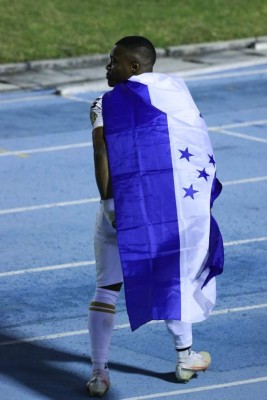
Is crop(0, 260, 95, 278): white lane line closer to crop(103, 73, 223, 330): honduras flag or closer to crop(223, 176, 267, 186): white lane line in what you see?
crop(103, 73, 223, 330): honduras flag

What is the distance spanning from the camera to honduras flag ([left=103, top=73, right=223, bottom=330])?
23.3ft

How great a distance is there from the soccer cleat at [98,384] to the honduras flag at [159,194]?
40 centimetres

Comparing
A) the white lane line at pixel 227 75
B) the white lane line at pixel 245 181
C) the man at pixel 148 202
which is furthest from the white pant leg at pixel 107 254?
the white lane line at pixel 227 75

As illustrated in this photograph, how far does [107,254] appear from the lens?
729cm

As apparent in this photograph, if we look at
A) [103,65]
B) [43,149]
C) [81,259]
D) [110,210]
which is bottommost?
[103,65]

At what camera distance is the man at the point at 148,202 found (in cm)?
712

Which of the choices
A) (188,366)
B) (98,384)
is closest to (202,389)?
(188,366)

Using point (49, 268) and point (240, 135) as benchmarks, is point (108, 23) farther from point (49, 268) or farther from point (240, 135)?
point (49, 268)

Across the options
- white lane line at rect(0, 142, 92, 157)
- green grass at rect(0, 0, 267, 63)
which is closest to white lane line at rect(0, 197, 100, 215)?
white lane line at rect(0, 142, 92, 157)

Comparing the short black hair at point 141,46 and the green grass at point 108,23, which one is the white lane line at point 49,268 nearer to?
the short black hair at point 141,46

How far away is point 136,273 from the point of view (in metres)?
7.12

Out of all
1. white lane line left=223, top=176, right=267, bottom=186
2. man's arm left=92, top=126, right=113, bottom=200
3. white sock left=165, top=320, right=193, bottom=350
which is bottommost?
white lane line left=223, top=176, right=267, bottom=186

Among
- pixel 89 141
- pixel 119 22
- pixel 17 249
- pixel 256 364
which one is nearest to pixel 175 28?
pixel 119 22

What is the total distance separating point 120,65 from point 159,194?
813 mm
